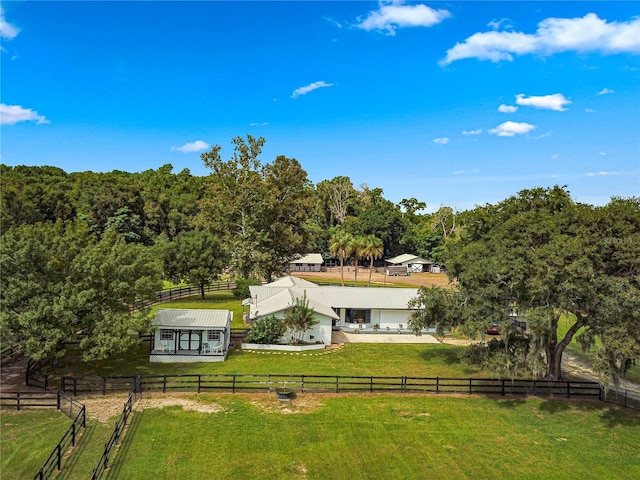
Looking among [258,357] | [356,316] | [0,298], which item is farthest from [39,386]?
[356,316]

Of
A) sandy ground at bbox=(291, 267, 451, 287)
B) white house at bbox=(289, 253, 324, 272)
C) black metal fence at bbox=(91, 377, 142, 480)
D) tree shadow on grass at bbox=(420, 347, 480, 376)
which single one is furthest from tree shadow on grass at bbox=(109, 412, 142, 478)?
white house at bbox=(289, 253, 324, 272)

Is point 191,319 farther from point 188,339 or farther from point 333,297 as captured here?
point 333,297

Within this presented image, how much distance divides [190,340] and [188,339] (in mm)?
133

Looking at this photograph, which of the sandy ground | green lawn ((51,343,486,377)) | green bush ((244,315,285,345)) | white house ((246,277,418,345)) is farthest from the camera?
the sandy ground

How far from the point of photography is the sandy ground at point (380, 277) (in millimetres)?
69875

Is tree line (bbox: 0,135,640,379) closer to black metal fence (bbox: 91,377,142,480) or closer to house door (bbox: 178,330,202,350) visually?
black metal fence (bbox: 91,377,142,480)

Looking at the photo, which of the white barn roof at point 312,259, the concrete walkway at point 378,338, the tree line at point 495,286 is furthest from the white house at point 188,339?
the white barn roof at point 312,259

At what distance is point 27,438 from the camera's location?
16.8m

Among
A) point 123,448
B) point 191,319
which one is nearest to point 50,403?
point 123,448

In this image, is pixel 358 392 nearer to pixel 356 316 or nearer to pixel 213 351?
pixel 213 351

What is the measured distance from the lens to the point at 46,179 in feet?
301

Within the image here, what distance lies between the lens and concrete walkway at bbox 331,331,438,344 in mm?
34344

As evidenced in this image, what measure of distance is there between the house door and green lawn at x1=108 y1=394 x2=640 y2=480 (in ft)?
22.1

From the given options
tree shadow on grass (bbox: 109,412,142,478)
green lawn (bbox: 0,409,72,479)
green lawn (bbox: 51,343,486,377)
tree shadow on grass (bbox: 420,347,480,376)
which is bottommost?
tree shadow on grass (bbox: 109,412,142,478)
